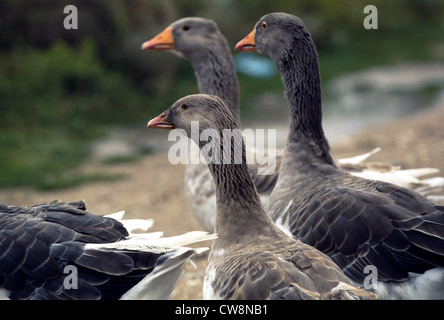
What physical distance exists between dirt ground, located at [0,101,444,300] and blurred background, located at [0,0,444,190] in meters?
0.23

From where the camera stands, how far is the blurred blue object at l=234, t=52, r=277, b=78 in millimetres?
10953

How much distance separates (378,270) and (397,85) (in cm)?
853

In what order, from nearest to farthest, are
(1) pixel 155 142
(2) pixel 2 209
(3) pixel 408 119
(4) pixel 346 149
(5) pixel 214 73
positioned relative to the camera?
(2) pixel 2 209 → (5) pixel 214 73 → (4) pixel 346 149 → (1) pixel 155 142 → (3) pixel 408 119

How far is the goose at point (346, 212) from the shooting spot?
3211 mm

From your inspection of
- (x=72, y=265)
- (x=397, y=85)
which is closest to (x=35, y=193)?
(x=72, y=265)

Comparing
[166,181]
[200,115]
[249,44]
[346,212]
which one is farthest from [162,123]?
[166,181]

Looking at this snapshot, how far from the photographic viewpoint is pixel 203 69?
5188mm

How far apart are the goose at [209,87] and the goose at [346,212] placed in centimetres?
52

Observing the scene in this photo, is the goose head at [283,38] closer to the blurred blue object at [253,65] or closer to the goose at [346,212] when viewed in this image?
the goose at [346,212]

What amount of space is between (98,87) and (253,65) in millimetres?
3130

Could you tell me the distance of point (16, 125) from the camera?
866 cm

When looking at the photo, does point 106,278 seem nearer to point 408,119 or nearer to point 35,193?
point 35,193

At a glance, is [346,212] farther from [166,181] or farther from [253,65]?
[253,65]

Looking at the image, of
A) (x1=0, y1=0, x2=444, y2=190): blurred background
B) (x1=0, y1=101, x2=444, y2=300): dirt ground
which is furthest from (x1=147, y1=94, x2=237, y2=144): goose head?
(x1=0, y1=0, x2=444, y2=190): blurred background
